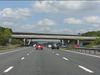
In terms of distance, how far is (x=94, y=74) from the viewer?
15641 mm

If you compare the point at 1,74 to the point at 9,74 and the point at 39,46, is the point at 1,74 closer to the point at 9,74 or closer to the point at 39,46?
the point at 9,74

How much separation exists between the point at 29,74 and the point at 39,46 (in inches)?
2686

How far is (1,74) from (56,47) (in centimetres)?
7343

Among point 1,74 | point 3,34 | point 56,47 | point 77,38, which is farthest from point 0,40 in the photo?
point 1,74

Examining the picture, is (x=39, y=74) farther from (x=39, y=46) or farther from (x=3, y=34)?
(x=3, y=34)

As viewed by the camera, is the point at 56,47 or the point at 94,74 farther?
the point at 56,47

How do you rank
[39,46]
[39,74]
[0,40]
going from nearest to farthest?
[39,74] → [39,46] → [0,40]

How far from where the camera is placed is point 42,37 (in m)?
154

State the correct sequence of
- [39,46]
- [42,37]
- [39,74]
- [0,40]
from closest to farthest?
[39,74] → [39,46] → [0,40] → [42,37]

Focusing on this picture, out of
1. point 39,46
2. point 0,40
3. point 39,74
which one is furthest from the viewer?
point 0,40

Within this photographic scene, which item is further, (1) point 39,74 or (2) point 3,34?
(2) point 3,34

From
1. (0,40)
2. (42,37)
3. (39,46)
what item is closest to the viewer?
(39,46)

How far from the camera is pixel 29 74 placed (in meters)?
15.5

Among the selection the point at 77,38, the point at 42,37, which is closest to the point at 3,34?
the point at 42,37
